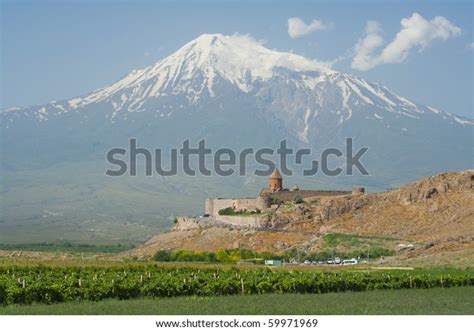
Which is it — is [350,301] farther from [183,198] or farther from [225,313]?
[183,198]

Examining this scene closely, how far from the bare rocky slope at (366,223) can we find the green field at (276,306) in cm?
2844

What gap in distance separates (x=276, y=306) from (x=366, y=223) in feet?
145

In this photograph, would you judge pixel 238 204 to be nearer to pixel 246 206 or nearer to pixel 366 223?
pixel 246 206

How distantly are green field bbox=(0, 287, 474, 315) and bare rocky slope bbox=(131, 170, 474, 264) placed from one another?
2844cm

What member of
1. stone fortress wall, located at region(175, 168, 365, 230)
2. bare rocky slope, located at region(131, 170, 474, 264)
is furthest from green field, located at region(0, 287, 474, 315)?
stone fortress wall, located at region(175, 168, 365, 230)

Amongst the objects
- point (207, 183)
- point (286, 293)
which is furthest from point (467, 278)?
point (207, 183)

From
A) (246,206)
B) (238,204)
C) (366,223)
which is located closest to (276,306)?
(366,223)

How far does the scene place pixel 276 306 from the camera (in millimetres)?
21703

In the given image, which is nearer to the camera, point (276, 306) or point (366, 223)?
point (276, 306)

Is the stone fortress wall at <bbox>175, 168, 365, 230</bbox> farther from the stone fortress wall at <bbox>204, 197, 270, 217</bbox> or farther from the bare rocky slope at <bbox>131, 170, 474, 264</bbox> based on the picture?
the bare rocky slope at <bbox>131, 170, 474, 264</bbox>

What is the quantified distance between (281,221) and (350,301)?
4338 centimetres

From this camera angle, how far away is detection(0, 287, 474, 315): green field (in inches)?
800

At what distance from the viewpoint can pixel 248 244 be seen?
197ft

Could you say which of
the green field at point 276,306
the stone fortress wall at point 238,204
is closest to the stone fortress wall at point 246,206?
the stone fortress wall at point 238,204
